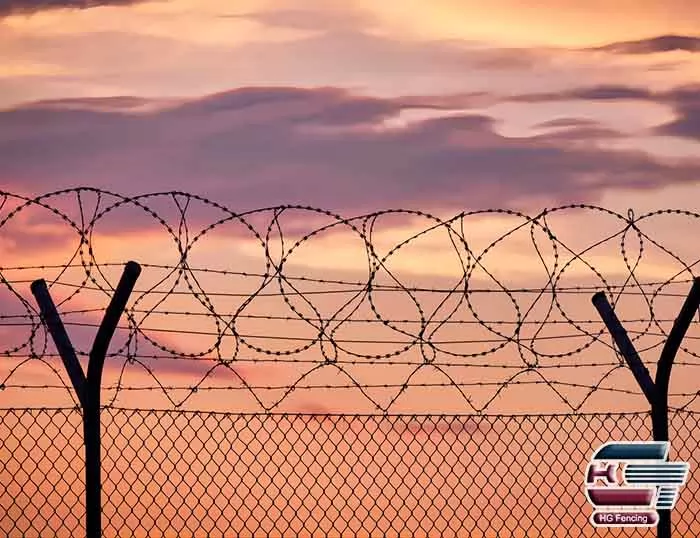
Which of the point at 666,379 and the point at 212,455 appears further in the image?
the point at 666,379

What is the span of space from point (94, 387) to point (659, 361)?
367 centimetres

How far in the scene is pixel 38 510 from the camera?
8.62 m

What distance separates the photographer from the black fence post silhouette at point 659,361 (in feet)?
30.7

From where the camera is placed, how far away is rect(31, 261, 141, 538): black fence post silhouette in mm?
8281

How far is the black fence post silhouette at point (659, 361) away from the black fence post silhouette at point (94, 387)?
3.17 m

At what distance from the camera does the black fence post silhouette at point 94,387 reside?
27.2ft

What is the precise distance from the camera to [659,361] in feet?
30.8

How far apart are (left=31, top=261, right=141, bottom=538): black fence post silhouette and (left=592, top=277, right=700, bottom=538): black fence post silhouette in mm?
3171

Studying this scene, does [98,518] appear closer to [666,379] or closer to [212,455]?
[212,455]

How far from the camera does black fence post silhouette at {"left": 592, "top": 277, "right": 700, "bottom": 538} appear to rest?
9.35 meters

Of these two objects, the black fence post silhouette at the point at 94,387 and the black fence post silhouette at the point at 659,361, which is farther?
the black fence post silhouette at the point at 659,361

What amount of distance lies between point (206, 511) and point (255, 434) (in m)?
0.55

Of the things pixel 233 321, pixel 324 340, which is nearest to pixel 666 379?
pixel 324 340

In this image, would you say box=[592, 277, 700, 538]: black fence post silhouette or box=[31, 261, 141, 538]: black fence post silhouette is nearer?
box=[31, 261, 141, 538]: black fence post silhouette
